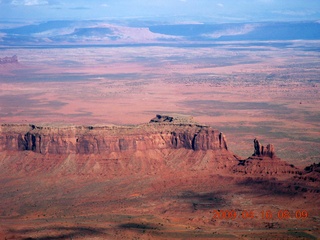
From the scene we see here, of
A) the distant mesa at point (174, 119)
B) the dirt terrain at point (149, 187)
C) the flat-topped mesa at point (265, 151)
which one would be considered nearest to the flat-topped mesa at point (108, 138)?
the dirt terrain at point (149, 187)

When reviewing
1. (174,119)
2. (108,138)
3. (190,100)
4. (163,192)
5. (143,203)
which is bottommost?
(143,203)

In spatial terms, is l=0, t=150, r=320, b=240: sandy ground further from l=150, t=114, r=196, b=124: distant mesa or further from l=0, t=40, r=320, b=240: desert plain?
l=150, t=114, r=196, b=124: distant mesa

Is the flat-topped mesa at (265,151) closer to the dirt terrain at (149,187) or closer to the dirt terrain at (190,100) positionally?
the dirt terrain at (149,187)
